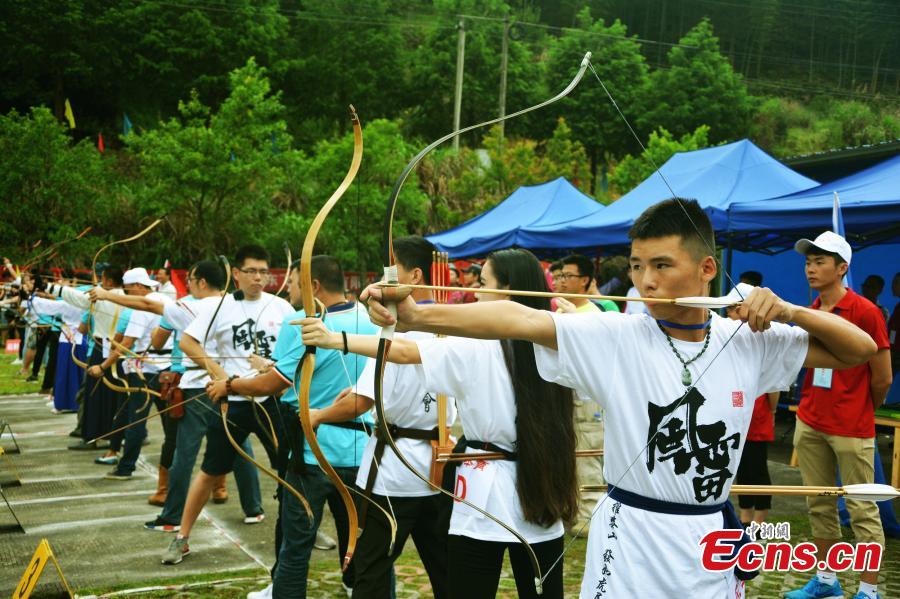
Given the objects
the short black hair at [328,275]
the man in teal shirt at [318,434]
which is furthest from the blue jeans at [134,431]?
the short black hair at [328,275]

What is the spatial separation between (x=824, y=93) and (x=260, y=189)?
27.5 m

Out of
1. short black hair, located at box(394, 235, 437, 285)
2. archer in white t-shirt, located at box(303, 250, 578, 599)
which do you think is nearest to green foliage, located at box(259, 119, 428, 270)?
short black hair, located at box(394, 235, 437, 285)

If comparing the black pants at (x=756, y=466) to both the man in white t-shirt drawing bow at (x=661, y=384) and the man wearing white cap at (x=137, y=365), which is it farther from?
the man wearing white cap at (x=137, y=365)

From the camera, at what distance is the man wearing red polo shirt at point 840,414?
409 cm

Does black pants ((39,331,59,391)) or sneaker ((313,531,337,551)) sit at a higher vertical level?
sneaker ((313,531,337,551))

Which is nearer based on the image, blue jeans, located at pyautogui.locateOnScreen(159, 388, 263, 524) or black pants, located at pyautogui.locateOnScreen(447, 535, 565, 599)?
black pants, located at pyautogui.locateOnScreen(447, 535, 565, 599)

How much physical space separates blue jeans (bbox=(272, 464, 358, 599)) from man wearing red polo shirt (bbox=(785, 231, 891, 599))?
2.36m

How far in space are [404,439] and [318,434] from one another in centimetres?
52

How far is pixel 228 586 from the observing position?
4.34m

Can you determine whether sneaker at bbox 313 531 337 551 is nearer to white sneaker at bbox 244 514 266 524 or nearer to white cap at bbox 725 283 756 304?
white sneaker at bbox 244 514 266 524

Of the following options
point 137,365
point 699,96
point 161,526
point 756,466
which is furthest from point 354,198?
point 699,96

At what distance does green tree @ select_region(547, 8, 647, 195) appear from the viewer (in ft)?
93.6

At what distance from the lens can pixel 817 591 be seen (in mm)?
4094

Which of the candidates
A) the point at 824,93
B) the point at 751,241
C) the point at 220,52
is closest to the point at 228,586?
the point at 751,241
